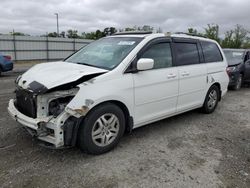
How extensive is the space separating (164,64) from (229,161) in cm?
188

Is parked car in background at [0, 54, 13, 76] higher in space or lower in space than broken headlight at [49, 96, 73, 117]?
higher

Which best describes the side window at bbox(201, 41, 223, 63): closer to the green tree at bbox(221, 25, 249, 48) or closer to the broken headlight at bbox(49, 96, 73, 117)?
the broken headlight at bbox(49, 96, 73, 117)

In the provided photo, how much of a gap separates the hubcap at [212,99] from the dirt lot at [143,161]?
96cm

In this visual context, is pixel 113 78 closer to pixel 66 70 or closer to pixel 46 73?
pixel 66 70

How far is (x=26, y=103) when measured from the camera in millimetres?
3422

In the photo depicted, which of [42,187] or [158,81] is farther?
[158,81]

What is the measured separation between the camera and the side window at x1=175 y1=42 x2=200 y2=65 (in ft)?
15.1

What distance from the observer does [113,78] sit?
349 cm

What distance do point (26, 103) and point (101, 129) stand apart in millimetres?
1115

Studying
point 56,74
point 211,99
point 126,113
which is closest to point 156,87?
point 126,113

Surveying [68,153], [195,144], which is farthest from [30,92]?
[195,144]

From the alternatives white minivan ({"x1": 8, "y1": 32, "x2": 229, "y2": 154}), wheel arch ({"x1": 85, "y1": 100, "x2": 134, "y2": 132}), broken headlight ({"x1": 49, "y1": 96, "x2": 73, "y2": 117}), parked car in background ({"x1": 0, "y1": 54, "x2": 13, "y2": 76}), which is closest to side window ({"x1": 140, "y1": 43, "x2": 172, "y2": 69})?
white minivan ({"x1": 8, "y1": 32, "x2": 229, "y2": 154})

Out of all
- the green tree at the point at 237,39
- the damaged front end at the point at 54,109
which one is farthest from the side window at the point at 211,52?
the green tree at the point at 237,39

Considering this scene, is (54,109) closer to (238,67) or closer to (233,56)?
(238,67)
